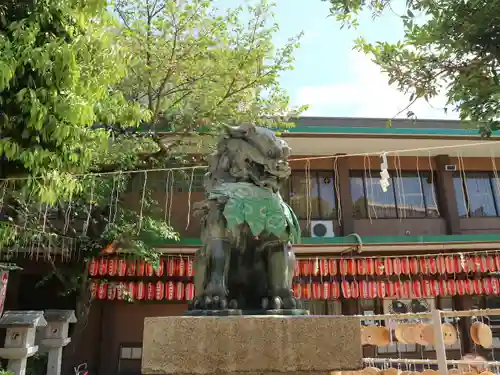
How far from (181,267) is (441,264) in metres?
7.64

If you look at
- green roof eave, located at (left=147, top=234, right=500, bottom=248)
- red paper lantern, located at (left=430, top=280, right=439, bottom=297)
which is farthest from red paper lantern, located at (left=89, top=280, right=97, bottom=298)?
red paper lantern, located at (left=430, top=280, right=439, bottom=297)

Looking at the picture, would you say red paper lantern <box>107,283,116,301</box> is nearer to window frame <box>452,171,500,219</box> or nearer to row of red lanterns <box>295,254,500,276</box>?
row of red lanterns <box>295,254,500,276</box>

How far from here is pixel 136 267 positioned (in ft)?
38.5

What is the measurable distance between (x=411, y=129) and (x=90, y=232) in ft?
33.7

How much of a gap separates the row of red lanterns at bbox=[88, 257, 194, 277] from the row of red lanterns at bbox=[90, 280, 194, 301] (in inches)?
11.1

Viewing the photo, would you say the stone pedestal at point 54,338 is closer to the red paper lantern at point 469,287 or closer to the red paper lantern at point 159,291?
the red paper lantern at point 159,291

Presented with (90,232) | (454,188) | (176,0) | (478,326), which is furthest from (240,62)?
(454,188)

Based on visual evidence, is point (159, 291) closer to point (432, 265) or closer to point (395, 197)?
point (432, 265)

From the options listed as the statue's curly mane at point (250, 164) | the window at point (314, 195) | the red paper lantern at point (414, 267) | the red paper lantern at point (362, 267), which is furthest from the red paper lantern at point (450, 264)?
the statue's curly mane at point (250, 164)

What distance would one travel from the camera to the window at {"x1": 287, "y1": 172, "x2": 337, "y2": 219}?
574 inches

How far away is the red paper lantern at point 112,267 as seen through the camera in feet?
37.7

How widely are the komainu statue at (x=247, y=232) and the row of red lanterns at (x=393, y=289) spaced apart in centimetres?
895

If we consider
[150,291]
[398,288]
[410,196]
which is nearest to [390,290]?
[398,288]

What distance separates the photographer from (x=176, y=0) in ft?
34.4
